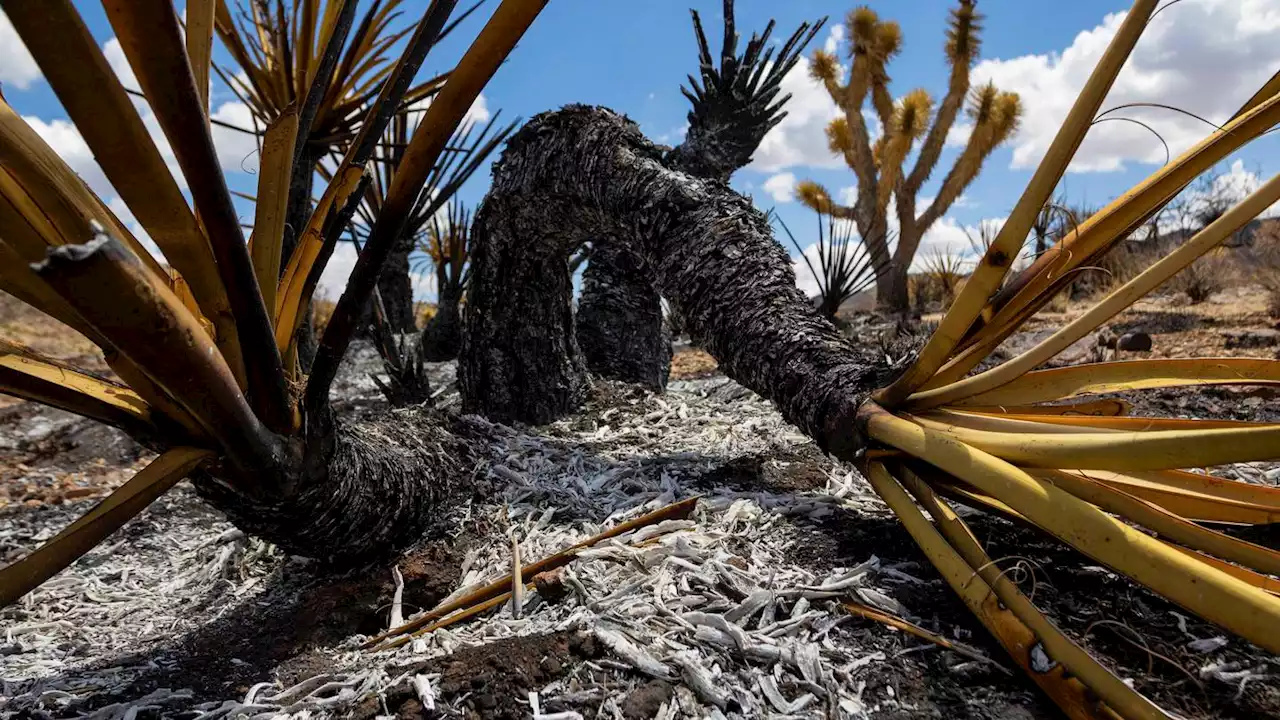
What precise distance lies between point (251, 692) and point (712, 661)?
78 centimetres

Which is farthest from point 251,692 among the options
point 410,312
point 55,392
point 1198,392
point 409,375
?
point 410,312

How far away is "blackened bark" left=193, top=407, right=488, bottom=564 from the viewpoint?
1335 millimetres

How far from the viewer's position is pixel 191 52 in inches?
44.9

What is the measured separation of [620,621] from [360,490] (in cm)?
67

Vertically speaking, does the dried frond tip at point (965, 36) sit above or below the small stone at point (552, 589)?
above

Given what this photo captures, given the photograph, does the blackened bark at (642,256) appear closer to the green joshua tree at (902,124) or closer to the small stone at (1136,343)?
the small stone at (1136,343)

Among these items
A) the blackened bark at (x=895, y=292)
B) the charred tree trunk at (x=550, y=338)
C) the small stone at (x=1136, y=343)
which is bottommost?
the small stone at (x=1136, y=343)

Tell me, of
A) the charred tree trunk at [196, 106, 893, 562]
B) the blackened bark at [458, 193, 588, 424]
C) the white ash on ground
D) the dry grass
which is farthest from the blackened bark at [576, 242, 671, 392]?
the dry grass

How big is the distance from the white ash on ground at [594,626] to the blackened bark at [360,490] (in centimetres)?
11

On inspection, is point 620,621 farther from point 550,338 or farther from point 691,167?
point 691,167

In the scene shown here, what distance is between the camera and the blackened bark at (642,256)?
1755 millimetres

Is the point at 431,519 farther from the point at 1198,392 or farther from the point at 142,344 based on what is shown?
the point at 1198,392

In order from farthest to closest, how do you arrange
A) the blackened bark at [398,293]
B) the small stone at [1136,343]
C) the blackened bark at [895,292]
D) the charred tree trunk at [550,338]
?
the blackened bark at [895,292] < the blackened bark at [398,293] < the small stone at [1136,343] < the charred tree trunk at [550,338]

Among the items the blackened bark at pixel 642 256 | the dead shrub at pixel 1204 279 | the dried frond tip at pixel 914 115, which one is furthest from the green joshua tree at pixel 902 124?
the blackened bark at pixel 642 256
